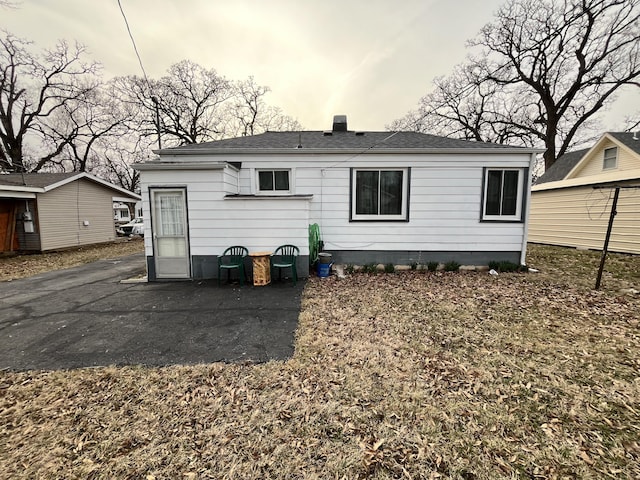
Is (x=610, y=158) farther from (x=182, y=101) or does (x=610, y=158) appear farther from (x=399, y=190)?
(x=182, y=101)

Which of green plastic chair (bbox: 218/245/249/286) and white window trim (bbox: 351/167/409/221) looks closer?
green plastic chair (bbox: 218/245/249/286)

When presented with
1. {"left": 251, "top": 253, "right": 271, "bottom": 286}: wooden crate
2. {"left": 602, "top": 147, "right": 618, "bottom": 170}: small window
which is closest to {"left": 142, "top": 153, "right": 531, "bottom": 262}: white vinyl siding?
{"left": 251, "top": 253, "right": 271, "bottom": 286}: wooden crate

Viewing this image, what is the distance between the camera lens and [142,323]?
4.14 metres

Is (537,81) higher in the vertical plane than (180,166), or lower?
higher

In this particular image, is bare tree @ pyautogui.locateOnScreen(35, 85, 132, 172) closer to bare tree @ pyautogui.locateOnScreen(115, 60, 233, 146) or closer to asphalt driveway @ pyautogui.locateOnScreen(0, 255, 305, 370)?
bare tree @ pyautogui.locateOnScreen(115, 60, 233, 146)

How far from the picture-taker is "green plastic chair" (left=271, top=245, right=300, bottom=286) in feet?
20.2

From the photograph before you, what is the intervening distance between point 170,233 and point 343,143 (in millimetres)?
5345

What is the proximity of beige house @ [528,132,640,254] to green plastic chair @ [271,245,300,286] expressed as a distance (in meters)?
9.69

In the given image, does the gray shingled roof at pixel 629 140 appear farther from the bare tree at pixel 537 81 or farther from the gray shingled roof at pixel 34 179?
the gray shingled roof at pixel 34 179

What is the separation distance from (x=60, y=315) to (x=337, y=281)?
5299 mm

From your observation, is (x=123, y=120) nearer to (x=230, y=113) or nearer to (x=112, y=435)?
(x=230, y=113)

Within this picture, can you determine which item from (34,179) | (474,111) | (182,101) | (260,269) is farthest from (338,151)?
(182,101)

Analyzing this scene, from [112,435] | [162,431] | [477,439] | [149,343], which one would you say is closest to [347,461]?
[477,439]

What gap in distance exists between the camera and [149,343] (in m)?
3.52
